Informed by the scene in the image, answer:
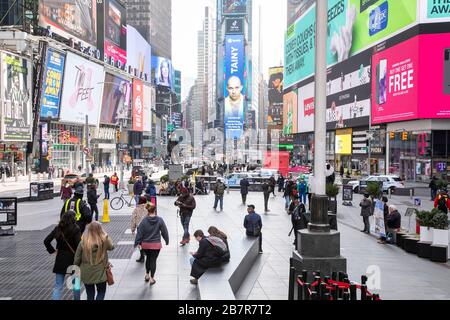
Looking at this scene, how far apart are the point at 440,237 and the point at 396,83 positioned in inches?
1967

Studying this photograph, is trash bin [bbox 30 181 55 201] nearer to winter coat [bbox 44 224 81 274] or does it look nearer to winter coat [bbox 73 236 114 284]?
winter coat [bbox 44 224 81 274]

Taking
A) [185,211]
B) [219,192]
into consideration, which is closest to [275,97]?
[219,192]

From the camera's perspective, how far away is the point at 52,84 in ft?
225

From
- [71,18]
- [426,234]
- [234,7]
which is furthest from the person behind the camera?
[234,7]

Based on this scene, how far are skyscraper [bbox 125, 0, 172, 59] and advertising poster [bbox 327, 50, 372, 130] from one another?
8028 cm

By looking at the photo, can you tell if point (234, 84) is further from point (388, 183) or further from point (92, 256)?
point (92, 256)

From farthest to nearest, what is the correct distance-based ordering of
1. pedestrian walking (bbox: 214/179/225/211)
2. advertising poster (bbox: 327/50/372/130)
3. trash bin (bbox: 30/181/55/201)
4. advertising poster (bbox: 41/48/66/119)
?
advertising poster (bbox: 327/50/372/130) → advertising poster (bbox: 41/48/66/119) → trash bin (bbox: 30/181/55/201) → pedestrian walking (bbox: 214/179/225/211)

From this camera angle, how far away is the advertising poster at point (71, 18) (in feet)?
239

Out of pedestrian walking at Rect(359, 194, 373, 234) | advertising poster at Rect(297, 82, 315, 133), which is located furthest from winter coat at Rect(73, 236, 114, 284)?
advertising poster at Rect(297, 82, 315, 133)

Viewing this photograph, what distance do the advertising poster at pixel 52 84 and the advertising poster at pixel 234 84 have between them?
89002mm

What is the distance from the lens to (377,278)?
7.45 m

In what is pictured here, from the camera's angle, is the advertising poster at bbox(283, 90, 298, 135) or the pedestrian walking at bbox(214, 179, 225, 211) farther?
the advertising poster at bbox(283, 90, 298, 135)

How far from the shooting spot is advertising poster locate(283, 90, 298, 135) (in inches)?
4747

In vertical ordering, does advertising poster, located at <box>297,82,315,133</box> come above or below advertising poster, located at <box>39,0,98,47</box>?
below
